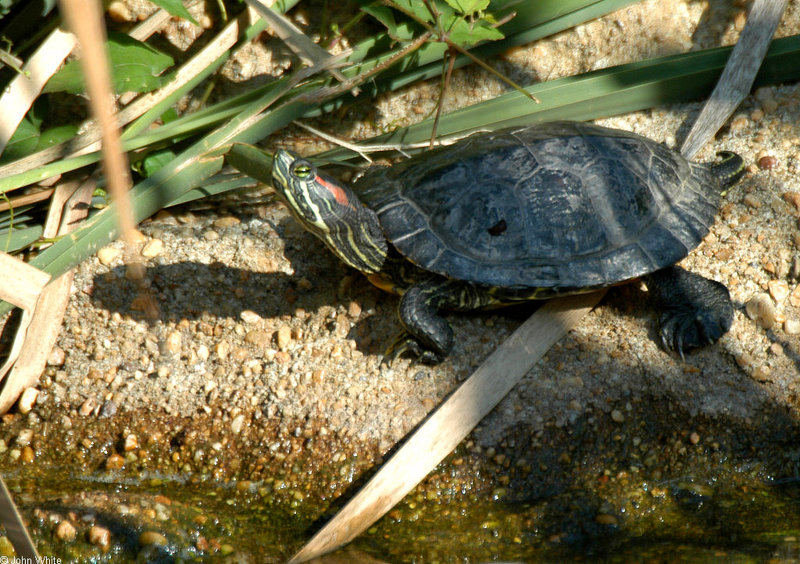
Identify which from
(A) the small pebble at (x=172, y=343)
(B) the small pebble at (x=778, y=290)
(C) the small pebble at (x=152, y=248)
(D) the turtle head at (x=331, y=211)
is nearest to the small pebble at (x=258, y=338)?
(A) the small pebble at (x=172, y=343)

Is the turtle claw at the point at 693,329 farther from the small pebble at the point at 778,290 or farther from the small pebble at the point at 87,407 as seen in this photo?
the small pebble at the point at 87,407

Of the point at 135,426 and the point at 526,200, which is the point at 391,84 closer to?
the point at 526,200

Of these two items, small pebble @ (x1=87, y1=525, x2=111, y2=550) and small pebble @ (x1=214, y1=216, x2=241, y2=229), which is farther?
small pebble @ (x1=214, y1=216, x2=241, y2=229)

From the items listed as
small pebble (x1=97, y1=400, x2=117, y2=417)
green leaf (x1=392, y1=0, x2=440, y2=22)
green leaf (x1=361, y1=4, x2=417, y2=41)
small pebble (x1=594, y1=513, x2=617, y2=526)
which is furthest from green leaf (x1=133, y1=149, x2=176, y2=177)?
small pebble (x1=594, y1=513, x2=617, y2=526)

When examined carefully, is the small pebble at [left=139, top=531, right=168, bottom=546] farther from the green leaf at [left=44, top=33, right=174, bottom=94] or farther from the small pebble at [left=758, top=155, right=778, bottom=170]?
the small pebble at [left=758, top=155, right=778, bottom=170]

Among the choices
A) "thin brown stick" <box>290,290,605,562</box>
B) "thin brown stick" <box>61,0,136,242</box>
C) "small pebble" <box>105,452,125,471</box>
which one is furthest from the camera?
"small pebble" <box>105,452,125,471</box>

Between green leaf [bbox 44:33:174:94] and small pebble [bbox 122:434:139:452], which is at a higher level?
green leaf [bbox 44:33:174:94]

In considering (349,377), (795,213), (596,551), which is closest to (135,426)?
(349,377)
